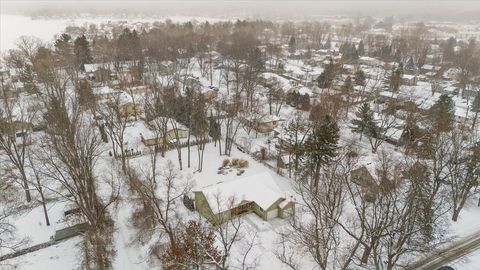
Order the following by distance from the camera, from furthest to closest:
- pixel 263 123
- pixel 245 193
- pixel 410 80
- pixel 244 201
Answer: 1. pixel 410 80
2. pixel 263 123
3. pixel 245 193
4. pixel 244 201

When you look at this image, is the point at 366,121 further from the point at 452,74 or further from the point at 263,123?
the point at 452,74

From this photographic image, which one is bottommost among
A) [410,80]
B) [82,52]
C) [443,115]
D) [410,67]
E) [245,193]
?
[245,193]

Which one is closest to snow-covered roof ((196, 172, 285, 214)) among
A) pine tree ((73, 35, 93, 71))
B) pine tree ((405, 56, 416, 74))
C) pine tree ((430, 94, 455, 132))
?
pine tree ((430, 94, 455, 132))

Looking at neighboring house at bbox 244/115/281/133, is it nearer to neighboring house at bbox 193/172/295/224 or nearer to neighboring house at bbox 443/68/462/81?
neighboring house at bbox 193/172/295/224

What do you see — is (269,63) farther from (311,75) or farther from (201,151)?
(201,151)

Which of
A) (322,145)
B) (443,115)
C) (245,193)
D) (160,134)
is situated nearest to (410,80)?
(443,115)

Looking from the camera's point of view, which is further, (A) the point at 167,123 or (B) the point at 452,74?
(B) the point at 452,74

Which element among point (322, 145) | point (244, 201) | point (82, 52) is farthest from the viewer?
point (82, 52)

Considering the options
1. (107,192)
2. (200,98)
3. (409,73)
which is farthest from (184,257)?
(409,73)

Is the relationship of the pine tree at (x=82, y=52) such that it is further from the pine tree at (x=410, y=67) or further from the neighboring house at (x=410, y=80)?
the pine tree at (x=410, y=67)
